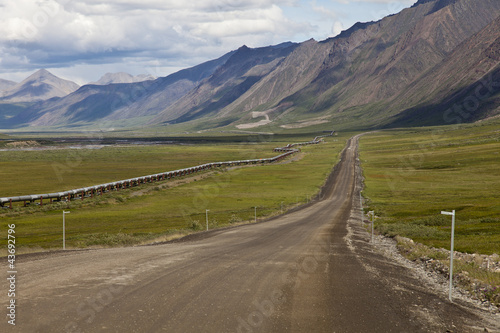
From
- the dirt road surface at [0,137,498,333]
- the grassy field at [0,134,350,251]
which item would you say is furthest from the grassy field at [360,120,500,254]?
the grassy field at [0,134,350,251]

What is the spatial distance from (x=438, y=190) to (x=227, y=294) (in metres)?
81.8

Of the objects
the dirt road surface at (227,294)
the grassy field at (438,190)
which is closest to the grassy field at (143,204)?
the dirt road surface at (227,294)

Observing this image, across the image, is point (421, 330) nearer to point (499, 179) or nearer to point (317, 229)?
point (317, 229)

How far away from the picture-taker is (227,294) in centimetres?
1792

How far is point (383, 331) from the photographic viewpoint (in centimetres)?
1471

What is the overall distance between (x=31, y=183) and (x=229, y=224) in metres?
59.6

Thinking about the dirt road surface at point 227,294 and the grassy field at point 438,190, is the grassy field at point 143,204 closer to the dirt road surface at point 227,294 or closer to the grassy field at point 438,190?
the dirt road surface at point 227,294

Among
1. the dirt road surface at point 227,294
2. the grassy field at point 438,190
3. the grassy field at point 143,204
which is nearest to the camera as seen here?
the dirt road surface at point 227,294

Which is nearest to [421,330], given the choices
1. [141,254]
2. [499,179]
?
[141,254]

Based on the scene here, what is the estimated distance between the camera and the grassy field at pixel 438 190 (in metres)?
40.5

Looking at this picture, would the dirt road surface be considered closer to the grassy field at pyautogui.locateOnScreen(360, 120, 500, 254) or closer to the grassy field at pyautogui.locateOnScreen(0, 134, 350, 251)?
the grassy field at pyautogui.locateOnScreen(0, 134, 350, 251)

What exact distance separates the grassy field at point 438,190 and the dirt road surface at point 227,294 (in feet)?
44.9

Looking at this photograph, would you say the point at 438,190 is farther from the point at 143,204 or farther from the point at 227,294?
the point at 227,294

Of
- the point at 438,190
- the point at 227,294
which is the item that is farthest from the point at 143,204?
the point at 227,294
